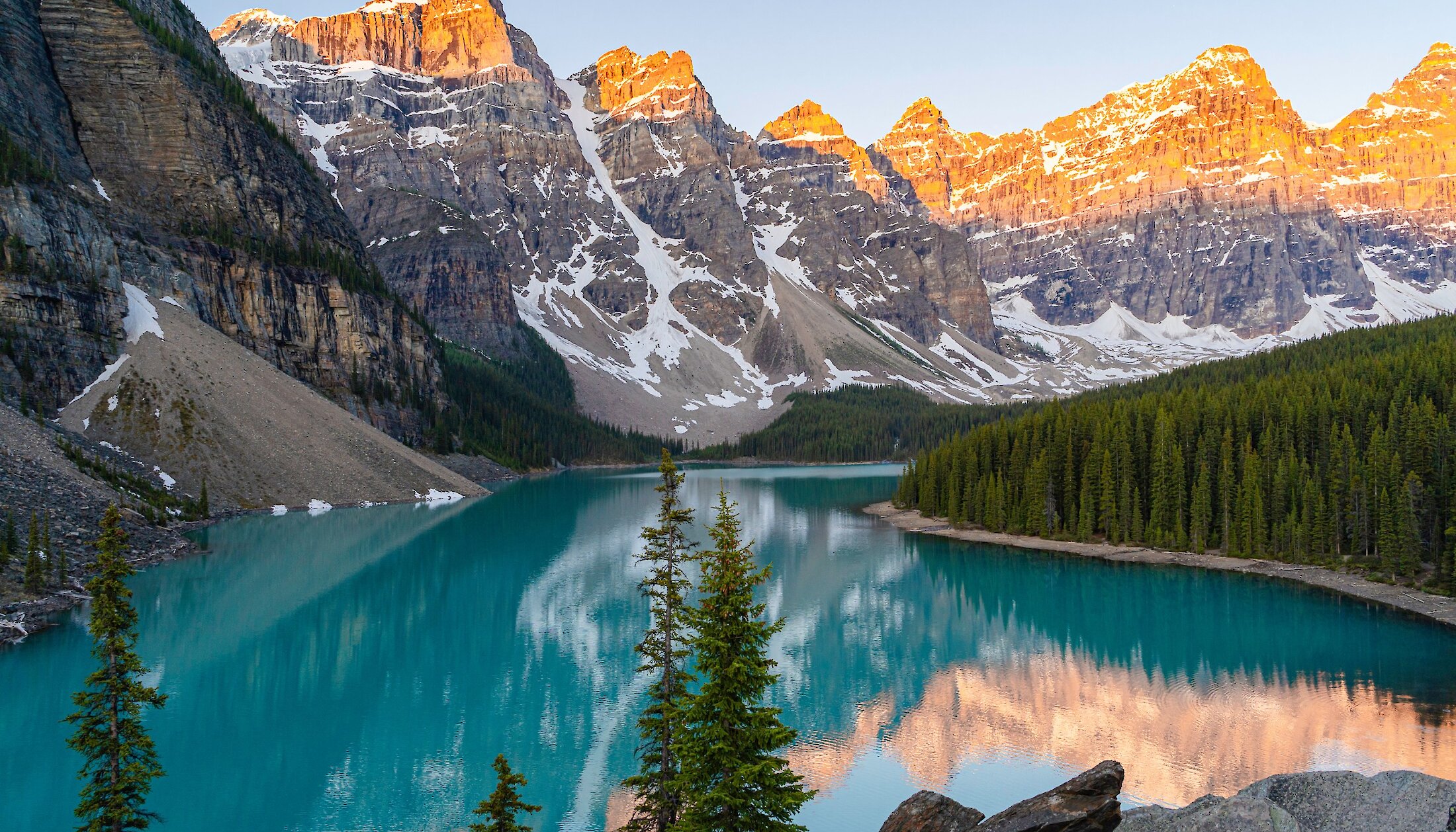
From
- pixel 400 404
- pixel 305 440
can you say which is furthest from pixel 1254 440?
pixel 400 404

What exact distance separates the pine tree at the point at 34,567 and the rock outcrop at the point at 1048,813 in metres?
41.0

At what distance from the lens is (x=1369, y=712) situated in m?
27.9

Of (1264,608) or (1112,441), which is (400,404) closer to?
(1112,441)

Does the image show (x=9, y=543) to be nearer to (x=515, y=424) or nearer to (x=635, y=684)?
(x=635, y=684)

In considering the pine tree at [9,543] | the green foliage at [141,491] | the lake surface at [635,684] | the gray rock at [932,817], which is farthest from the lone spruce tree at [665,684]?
the green foliage at [141,491]

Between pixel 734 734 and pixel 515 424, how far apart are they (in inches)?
5700

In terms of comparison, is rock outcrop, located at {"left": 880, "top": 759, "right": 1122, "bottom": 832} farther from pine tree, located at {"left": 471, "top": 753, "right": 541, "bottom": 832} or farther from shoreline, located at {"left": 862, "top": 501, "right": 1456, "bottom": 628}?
shoreline, located at {"left": 862, "top": 501, "right": 1456, "bottom": 628}

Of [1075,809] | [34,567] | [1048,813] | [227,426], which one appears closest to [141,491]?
[227,426]

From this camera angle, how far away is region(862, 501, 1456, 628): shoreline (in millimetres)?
42375

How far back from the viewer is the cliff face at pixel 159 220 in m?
73.1

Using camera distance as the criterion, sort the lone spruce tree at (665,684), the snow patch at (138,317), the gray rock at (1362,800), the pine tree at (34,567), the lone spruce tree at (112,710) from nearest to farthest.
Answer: the gray rock at (1362,800), the lone spruce tree at (112,710), the lone spruce tree at (665,684), the pine tree at (34,567), the snow patch at (138,317)

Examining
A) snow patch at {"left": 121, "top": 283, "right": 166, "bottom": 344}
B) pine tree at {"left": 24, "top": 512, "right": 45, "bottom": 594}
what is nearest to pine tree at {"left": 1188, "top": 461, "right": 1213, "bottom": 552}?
pine tree at {"left": 24, "top": 512, "right": 45, "bottom": 594}

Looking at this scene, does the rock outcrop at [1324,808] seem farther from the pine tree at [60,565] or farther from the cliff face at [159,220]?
the cliff face at [159,220]

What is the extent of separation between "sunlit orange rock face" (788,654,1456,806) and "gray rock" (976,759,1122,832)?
365 inches
